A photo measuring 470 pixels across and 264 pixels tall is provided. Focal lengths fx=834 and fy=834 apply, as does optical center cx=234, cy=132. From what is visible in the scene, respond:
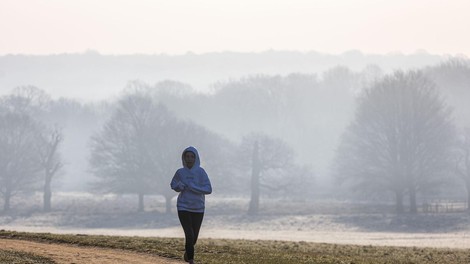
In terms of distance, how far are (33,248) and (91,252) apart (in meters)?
2.02

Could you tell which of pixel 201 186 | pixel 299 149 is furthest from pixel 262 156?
pixel 201 186

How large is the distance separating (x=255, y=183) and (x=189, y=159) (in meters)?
71.3

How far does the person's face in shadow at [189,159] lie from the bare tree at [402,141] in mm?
59784

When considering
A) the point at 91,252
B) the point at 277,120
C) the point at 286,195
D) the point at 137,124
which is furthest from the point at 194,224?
the point at 277,120

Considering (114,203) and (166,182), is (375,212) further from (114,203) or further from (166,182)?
(114,203)

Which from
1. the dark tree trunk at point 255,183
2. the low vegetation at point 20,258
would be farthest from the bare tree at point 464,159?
the low vegetation at point 20,258

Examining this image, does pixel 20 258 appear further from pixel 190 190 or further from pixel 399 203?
pixel 399 203

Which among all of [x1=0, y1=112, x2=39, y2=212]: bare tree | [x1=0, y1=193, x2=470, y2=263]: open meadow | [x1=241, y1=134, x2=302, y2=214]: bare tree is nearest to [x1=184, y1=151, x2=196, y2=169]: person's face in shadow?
[x1=0, y1=193, x2=470, y2=263]: open meadow

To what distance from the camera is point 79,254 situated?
90.0ft

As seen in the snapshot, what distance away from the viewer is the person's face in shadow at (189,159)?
22219mm

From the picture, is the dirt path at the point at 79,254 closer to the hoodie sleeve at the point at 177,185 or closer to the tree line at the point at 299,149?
the hoodie sleeve at the point at 177,185

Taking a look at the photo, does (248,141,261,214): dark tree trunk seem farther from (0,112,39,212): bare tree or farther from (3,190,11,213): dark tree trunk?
(3,190,11,213): dark tree trunk

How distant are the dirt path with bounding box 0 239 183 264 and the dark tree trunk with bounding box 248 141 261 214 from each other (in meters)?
61.1

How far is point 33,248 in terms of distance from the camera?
93.7 feet
